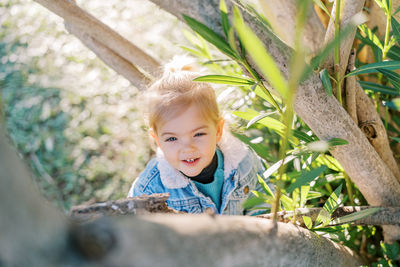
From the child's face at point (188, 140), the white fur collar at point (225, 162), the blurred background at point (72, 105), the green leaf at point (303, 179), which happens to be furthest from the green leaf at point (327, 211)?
the blurred background at point (72, 105)

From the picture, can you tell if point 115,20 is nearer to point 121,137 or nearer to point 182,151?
point 121,137

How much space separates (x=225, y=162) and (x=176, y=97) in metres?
0.44

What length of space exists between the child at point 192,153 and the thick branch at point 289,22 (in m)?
0.39

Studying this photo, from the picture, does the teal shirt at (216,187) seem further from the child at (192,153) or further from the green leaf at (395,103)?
the green leaf at (395,103)

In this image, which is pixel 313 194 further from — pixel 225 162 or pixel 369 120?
pixel 225 162

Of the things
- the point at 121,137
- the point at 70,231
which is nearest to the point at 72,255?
the point at 70,231

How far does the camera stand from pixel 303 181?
941 mm

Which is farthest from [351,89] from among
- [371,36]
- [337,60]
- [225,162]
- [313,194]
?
[225,162]

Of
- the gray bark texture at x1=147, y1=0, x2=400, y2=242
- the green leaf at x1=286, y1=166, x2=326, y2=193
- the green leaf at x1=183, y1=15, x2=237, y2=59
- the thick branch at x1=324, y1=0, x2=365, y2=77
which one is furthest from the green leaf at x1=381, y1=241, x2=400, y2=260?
the green leaf at x1=183, y1=15, x2=237, y2=59

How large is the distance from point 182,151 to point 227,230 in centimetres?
100

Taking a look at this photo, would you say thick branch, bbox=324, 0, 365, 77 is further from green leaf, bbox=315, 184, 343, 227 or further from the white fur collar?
the white fur collar

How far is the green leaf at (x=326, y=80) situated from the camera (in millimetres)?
919

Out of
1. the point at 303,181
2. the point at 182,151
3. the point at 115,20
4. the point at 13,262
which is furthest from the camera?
the point at 115,20

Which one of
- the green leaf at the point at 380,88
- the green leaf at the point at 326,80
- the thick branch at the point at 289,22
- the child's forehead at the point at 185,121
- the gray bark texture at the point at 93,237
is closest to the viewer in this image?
the gray bark texture at the point at 93,237
